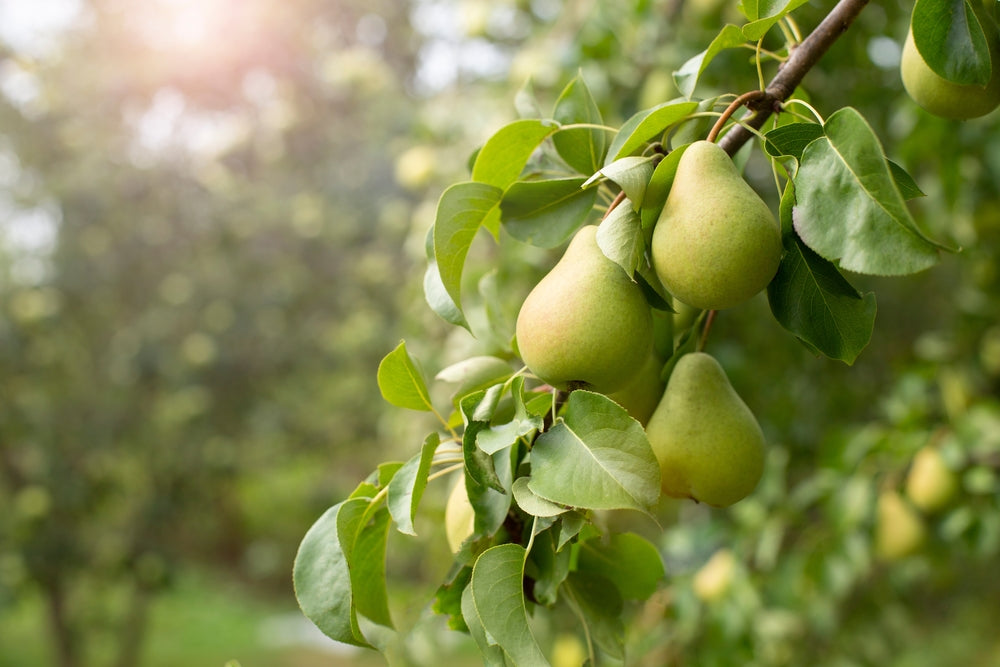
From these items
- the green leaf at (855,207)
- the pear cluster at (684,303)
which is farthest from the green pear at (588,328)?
the green leaf at (855,207)

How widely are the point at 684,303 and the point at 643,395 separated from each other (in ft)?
0.40

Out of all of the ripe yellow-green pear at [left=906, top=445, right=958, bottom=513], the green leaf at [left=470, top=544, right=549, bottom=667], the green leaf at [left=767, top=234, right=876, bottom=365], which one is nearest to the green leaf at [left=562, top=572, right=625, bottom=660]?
the green leaf at [left=470, top=544, right=549, bottom=667]

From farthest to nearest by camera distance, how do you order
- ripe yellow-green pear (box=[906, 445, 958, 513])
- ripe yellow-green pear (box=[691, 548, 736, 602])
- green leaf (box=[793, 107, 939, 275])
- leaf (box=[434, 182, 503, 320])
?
1. ripe yellow-green pear (box=[691, 548, 736, 602])
2. ripe yellow-green pear (box=[906, 445, 958, 513])
3. leaf (box=[434, 182, 503, 320])
4. green leaf (box=[793, 107, 939, 275])

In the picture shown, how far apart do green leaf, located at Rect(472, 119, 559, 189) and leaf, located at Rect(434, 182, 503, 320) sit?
23 mm

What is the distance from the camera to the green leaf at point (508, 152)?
540mm

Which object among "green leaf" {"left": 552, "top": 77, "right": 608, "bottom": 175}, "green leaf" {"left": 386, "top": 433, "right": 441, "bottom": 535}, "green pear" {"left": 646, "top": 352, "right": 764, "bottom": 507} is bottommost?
"green pear" {"left": 646, "top": 352, "right": 764, "bottom": 507}

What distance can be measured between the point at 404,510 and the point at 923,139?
44.3 inches

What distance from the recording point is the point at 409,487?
476mm

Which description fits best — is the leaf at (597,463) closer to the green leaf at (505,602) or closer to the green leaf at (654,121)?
the green leaf at (505,602)

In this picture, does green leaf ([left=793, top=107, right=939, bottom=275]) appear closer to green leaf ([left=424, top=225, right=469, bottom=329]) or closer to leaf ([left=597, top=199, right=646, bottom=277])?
leaf ([left=597, top=199, right=646, bottom=277])

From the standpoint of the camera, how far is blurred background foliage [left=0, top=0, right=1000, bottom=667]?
1.57 meters

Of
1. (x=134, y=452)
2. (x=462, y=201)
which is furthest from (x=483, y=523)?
(x=134, y=452)

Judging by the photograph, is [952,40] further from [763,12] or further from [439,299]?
[439,299]

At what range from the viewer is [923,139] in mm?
1256
